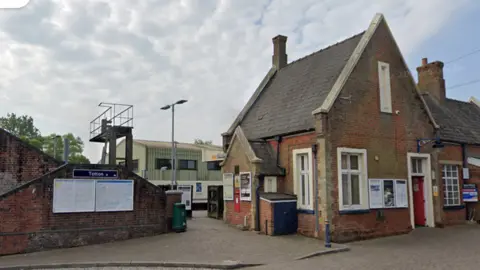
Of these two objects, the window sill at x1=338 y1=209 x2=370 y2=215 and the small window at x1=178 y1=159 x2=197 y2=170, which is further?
the small window at x1=178 y1=159 x2=197 y2=170

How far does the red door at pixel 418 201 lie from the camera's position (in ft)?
60.5

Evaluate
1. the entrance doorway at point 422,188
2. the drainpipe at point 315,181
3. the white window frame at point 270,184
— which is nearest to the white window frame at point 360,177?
the drainpipe at point 315,181

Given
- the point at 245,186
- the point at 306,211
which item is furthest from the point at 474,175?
the point at 245,186

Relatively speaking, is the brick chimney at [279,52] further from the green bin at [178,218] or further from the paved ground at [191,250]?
the paved ground at [191,250]

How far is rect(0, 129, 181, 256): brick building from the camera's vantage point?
12.8 metres

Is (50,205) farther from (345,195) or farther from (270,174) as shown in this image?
(345,195)

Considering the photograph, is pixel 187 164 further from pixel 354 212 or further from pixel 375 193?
pixel 354 212

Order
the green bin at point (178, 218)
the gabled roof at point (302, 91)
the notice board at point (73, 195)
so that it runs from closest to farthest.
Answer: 1. the notice board at point (73, 195)
2. the gabled roof at point (302, 91)
3. the green bin at point (178, 218)

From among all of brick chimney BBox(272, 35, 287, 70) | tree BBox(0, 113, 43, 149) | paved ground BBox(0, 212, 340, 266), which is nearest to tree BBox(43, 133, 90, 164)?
tree BBox(0, 113, 43, 149)

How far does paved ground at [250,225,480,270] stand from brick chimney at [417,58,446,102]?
10077mm

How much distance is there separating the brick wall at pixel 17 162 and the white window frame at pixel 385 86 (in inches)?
552

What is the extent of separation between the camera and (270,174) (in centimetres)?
1673

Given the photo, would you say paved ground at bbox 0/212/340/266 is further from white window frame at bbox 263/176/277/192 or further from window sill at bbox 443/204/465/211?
window sill at bbox 443/204/465/211

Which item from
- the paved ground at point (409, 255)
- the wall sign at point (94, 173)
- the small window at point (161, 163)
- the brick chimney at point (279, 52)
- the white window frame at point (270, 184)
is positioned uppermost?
the brick chimney at point (279, 52)
